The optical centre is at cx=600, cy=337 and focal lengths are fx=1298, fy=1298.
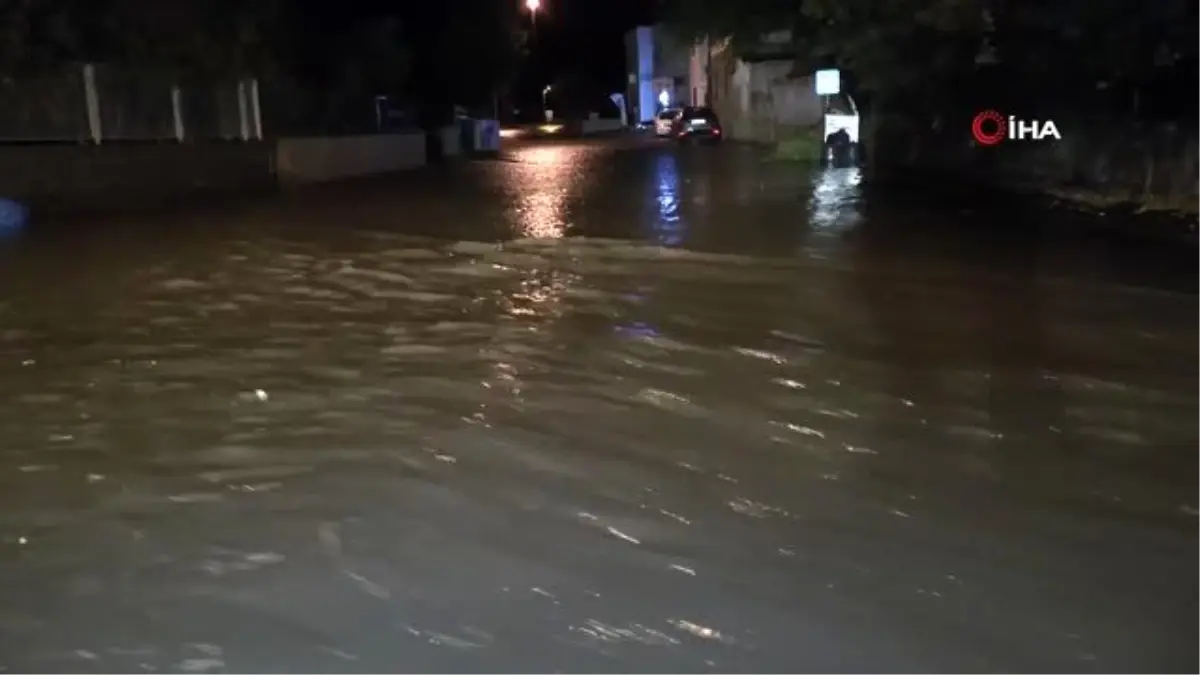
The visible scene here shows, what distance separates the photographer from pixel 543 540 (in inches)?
213

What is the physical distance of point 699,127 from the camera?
47.0m

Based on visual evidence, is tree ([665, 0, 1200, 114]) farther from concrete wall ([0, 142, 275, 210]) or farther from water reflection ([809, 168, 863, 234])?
concrete wall ([0, 142, 275, 210])

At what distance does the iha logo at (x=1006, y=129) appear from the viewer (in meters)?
19.9

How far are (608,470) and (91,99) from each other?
726 inches

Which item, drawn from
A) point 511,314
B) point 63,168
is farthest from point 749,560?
point 63,168

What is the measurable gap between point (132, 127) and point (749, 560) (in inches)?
810

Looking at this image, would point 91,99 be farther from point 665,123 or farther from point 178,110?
point 665,123

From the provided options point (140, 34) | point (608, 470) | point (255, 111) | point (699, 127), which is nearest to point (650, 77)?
point (699, 127)

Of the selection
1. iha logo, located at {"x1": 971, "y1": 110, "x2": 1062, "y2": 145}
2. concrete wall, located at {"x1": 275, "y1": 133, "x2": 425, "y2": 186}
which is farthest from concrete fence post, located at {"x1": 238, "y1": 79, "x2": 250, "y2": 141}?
iha logo, located at {"x1": 971, "y1": 110, "x2": 1062, "y2": 145}

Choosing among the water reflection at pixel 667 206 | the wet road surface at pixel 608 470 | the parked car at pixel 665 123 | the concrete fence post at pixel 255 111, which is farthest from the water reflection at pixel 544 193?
the parked car at pixel 665 123

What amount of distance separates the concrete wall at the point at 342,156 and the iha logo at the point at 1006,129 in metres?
14.0

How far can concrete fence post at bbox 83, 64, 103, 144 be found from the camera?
2189 cm

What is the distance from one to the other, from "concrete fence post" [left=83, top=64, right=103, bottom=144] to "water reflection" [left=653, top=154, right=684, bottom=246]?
958 centimetres

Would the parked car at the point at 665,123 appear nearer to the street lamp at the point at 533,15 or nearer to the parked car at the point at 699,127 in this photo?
the parked car at the point at 699,127
